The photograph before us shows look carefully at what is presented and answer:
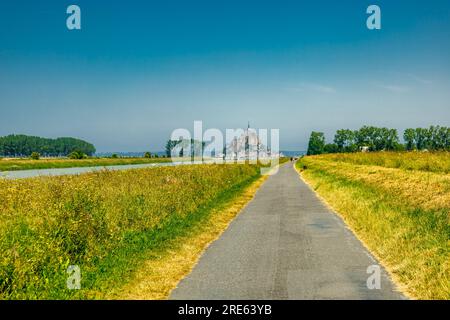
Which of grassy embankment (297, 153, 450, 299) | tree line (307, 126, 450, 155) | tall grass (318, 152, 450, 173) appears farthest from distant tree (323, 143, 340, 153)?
grassy embankment (297, 153, 450, 299)

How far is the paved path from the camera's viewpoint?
6676mm

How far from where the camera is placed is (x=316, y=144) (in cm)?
18312

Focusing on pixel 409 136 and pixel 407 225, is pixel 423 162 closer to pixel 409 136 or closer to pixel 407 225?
pixel 407 225

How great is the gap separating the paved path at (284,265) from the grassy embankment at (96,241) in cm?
56

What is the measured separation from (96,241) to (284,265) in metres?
4.10

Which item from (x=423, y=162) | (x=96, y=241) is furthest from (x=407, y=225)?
(x=423, y=162)

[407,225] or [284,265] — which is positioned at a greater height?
[407,225]

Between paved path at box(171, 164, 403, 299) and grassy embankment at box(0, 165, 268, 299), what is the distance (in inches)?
21.9

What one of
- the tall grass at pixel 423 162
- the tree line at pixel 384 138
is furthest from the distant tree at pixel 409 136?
the tall grass at pixel 423 162

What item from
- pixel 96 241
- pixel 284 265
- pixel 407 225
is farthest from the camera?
pixel 407 225

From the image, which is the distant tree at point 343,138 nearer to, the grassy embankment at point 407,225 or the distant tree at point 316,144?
the distant tree at point 316,144

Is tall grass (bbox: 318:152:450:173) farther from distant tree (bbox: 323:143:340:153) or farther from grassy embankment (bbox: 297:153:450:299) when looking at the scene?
distant tree (bbox: 323:143:340:153)

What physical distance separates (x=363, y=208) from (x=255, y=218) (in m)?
3.92
